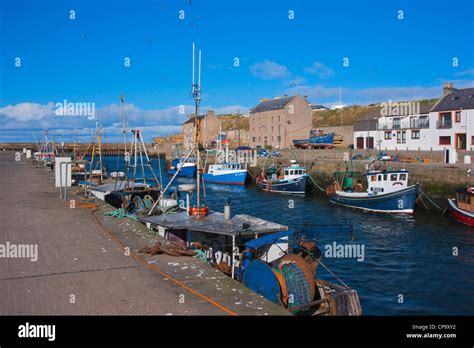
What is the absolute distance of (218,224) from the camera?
13.0 meters

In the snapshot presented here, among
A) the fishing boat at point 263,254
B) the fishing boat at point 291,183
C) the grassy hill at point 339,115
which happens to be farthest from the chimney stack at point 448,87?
the fishing boat at point 263,254

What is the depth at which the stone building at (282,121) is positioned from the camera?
2916 inches

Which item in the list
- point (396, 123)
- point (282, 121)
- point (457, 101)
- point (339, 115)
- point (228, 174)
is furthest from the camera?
point (339, 115)

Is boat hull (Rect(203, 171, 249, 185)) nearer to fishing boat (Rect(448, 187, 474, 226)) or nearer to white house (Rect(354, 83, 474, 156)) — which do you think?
white house (Rect(354, 83, 474, 156))

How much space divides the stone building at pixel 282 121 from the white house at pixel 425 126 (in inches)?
528

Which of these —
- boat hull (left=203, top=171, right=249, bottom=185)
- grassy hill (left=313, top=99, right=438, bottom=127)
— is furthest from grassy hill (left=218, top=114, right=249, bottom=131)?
boat hull (left=203, top=171, right=249, bottom=185)

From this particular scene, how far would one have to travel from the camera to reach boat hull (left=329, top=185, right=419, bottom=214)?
97.7 feet

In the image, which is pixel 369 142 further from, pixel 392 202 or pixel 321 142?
pixel 392 202

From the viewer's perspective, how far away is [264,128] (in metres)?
78.8

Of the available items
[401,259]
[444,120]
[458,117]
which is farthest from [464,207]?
[444,120]

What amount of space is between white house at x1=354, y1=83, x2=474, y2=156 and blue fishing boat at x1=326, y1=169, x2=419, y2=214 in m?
18.7

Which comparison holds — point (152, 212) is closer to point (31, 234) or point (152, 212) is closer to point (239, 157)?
point (31, 234)

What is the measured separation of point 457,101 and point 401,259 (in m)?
36.6

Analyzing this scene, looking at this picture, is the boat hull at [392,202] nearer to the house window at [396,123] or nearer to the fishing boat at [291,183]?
the fishing boat at [291,183]
